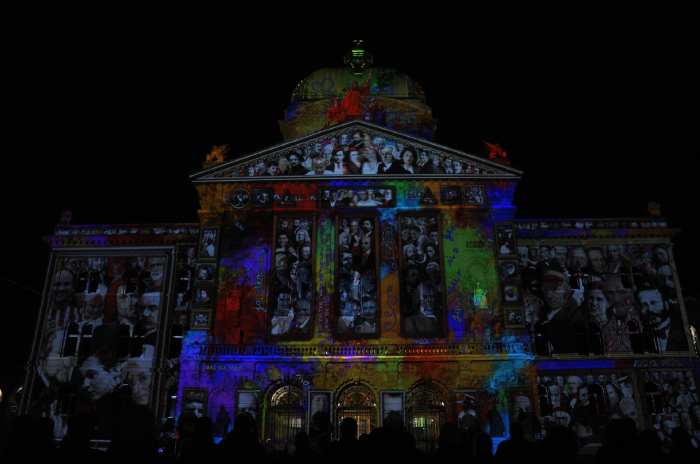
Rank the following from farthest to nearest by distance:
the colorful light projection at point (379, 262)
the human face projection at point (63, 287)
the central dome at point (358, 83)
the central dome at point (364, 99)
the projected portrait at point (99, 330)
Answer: the central dome at point (358, 83) < the central dome at point (364, 99) < the human face projection at point (63, 287) < the projected portrait at point (99, 330) < the colorful light projection at point (379, 262)

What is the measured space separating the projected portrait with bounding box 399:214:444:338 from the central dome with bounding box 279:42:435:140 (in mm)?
11335

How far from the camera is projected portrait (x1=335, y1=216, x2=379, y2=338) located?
30281 millimetres

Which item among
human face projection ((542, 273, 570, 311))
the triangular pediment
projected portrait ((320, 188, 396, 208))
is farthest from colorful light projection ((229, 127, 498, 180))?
human face projection ((542, 273, 570, 311))

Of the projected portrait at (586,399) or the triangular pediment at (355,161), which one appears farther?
the triangular pediment at (355,161)

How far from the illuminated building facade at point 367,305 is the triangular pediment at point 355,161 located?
9 cm

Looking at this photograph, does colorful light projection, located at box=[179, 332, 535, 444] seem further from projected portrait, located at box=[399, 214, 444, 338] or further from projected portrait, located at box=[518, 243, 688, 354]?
projected portrait, located at box=[518, 243, 688, 354]

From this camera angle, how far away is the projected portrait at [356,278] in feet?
99.3

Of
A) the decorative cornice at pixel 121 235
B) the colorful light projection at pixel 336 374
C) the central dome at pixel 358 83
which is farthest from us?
the central dome at pixel 358 83

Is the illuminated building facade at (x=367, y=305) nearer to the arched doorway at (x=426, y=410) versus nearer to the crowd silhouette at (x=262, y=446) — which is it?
the arched doorway at (x=426, y=410)

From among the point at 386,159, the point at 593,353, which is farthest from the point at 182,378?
the point at 593,353

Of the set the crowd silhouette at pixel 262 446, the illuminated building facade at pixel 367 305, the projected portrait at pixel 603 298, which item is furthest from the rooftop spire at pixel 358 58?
the crowd silhouette at pixel 262 446

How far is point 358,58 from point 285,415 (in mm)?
28054

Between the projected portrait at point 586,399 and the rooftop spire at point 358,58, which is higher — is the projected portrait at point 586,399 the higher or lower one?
the lower one

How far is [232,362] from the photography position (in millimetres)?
29281
